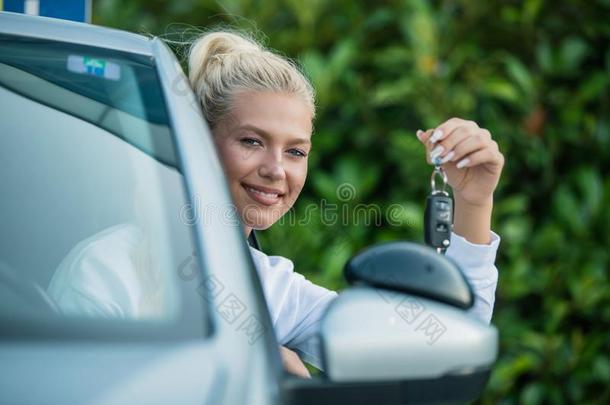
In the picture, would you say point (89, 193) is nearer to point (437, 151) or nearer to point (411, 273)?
point (411, 273)

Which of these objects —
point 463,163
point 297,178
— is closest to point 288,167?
point 297,178

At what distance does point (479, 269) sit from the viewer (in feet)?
8.14

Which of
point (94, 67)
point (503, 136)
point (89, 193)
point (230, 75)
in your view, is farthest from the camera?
point (503, 136)

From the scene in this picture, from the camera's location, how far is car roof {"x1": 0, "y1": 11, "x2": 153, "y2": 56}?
197cm

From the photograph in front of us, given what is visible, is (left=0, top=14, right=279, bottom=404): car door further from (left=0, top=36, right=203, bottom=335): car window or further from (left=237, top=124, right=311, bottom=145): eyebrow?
(left=237, top=124, right=311, bottom=145): eyebrow

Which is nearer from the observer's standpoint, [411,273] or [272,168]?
[411,273]

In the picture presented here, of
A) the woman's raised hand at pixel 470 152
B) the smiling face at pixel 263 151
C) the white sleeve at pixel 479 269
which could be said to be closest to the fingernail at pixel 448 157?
the woman's raised hand at pixel 470 152

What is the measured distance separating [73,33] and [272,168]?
626 millimetres

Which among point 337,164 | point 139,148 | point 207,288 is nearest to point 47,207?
point 139,148

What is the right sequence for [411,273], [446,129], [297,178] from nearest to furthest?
1. [411,273]
2. [446,129]
3. [297,178]

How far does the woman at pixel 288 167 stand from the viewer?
2.42 m

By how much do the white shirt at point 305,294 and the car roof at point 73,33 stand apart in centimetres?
65

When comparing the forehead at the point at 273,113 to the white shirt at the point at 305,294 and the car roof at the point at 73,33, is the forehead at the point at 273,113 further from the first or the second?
the car roof at the point at 73,33

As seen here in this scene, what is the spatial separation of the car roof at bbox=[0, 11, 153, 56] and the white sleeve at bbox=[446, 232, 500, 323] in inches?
38.1
